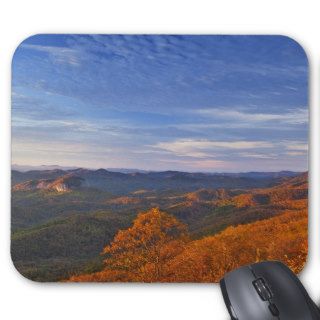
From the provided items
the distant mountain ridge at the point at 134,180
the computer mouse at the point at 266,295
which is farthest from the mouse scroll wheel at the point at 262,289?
the distant mountain ridge at the point at 134,180

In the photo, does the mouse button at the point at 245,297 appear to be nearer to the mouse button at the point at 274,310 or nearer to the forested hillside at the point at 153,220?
the mouse button at the point at 274,310

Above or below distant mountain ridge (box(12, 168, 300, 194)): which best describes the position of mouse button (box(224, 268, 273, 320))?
above

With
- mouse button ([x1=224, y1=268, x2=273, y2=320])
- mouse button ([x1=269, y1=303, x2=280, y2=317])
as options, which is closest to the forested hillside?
mouse button ([x1=224, y1=268, x2=273, y2=320])

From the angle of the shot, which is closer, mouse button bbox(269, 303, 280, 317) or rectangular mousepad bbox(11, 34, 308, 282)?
mouse button bbox(269, 303, 280, 317)

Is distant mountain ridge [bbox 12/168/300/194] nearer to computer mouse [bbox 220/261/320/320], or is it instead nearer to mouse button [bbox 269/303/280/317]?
computer mouse [bbox 220/261/320/320]

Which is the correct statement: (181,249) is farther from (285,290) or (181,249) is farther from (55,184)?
(285,290)

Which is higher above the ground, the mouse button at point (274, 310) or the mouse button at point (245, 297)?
the mouse button at point (274, 310)

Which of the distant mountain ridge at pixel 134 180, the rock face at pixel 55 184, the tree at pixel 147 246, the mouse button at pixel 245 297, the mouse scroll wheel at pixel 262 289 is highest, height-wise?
the mouse scroll wheel at pixel 262 289
